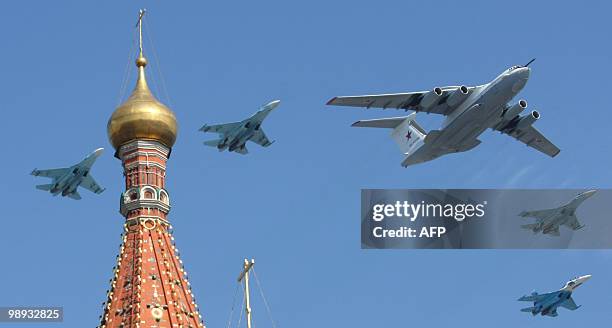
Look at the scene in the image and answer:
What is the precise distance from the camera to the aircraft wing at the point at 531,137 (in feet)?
274

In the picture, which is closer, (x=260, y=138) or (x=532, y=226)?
(x=532, y=226)

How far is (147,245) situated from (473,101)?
17.1m

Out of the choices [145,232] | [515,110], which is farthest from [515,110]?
[145,232]

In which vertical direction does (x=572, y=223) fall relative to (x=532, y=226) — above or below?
above

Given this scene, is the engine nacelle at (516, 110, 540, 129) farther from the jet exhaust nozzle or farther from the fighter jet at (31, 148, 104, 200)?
the fighter jet at (31, 148, 104, 200)

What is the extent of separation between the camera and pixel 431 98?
79.6 m

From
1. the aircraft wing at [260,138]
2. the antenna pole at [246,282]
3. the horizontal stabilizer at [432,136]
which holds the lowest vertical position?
the antenna pole at [246,282]

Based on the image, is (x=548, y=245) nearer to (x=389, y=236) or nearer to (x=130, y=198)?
(x=389, y=236)

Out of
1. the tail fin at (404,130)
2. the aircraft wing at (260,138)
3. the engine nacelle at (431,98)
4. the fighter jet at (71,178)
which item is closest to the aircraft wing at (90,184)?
the fighter jet at (71,178)

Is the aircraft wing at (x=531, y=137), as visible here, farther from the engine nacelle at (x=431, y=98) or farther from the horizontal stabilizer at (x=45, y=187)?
the horizontal stabilizer at (x=45, y=187)

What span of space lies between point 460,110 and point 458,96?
594 millimetres

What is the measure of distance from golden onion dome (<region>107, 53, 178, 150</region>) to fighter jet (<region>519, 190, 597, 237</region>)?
18.4 m

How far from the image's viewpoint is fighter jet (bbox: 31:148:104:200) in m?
88.9

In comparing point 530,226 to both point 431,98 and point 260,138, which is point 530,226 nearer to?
point 431,98
